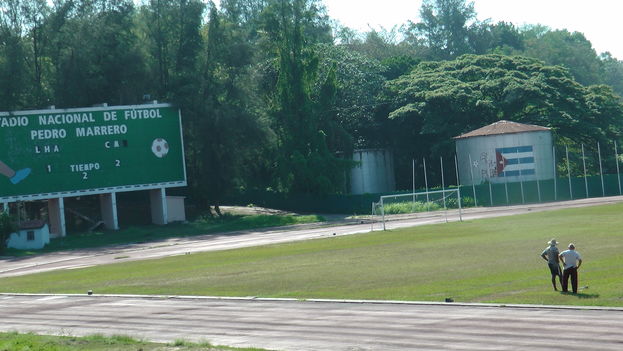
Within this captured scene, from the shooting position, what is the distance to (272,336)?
22.9m

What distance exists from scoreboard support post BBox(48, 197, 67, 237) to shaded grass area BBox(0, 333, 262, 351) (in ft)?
185

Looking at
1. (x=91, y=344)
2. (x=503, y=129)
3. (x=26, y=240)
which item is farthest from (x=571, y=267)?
(x=503, y=129)

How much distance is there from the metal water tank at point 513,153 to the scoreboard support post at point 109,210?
34302mm

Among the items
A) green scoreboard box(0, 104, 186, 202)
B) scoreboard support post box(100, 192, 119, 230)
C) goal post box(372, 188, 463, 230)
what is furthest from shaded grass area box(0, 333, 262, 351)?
goal post box(372, 188, 463, 230)

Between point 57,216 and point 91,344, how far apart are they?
59557 millimetres

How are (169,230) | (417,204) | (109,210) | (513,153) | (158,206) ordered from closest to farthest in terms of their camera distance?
(169,230), (109,210), (417,204), (158,206), (513,153)

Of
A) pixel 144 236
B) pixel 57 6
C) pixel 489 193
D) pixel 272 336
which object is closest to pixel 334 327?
pixel 272 336

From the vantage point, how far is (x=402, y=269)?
37.0 metres

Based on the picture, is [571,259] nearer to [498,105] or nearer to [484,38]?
[498,105]

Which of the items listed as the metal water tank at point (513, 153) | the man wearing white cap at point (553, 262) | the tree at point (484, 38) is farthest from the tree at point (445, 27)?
the man wearing white cap at point (553, 262)

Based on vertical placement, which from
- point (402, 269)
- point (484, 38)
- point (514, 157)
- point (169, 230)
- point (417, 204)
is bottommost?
point (402, 269)

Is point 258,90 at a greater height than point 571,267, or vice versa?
point 258,90

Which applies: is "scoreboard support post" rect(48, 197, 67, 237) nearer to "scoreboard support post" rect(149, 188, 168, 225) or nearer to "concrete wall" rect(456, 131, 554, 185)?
"scoreboard support post" rect(149, 188, 168, 225)

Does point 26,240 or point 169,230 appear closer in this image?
point 26,240
